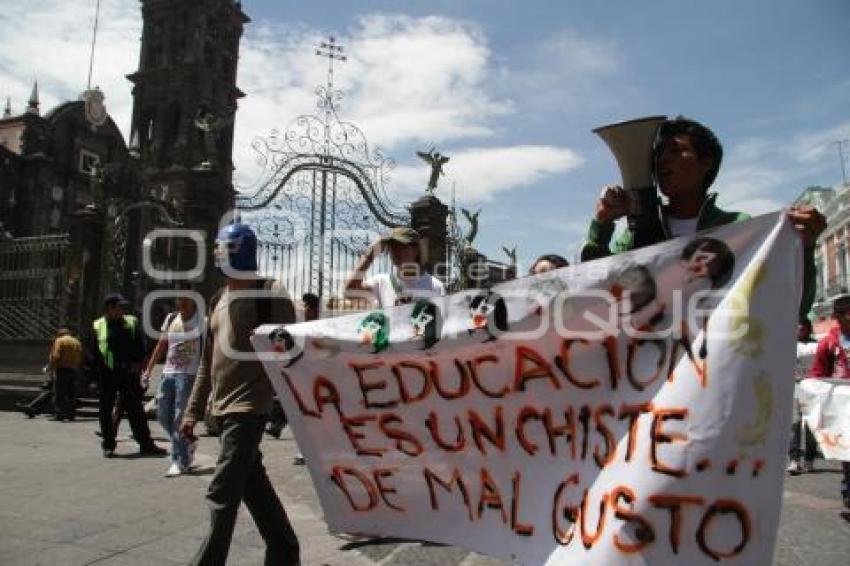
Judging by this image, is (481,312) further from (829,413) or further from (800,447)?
(800,447)

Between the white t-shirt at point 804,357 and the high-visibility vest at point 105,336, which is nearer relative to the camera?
the high-visibility vest at point 105,336

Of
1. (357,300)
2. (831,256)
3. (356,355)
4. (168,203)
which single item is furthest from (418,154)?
(831,256)

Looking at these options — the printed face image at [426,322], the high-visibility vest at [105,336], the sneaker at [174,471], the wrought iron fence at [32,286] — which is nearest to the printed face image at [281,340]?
the printed face image at [426,322]

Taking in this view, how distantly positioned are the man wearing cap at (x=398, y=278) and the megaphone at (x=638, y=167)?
6.99ft

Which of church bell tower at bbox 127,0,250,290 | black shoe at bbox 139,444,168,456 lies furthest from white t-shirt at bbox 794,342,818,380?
church bell tower at bbox 127,0,250,290

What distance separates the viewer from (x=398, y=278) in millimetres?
4730

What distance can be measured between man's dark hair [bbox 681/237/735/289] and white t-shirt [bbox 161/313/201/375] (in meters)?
5.85

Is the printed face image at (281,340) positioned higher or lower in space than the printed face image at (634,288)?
lower

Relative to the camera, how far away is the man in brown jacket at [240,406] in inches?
130

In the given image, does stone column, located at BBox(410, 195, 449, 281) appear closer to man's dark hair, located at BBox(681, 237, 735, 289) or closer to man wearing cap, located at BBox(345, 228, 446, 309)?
man wearing cap, located at BBox(345, 228, 446, 309)

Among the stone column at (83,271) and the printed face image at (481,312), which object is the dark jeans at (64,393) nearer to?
the stone column at (83,271)

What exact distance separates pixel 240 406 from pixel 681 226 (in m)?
2.28

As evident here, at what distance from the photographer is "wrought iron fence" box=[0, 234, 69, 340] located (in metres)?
14.6

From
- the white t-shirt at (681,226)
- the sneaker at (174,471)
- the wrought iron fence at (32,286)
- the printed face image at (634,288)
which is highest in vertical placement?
the wrought iron fence at (32,286)
